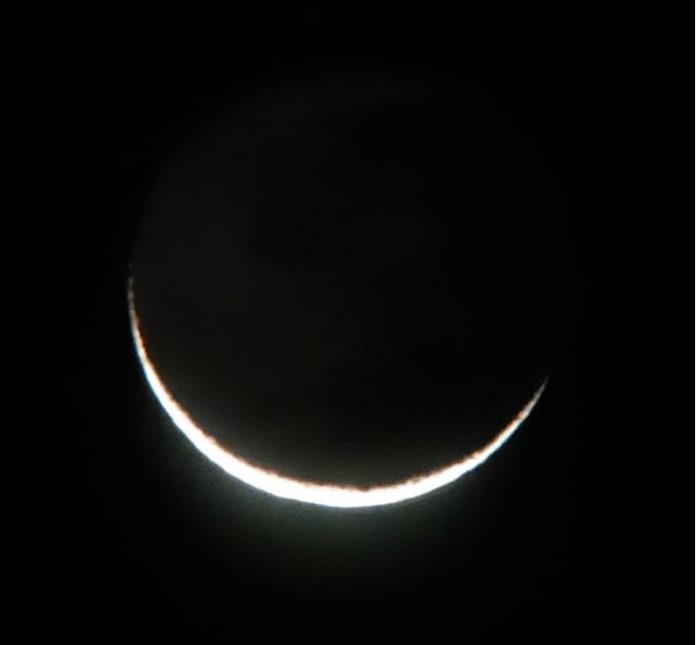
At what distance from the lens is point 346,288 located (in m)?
1.45

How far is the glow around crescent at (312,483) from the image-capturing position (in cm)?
135

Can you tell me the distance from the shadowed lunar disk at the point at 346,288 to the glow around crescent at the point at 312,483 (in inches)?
0.5

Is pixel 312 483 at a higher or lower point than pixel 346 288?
lower

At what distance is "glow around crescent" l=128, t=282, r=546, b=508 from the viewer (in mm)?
1350

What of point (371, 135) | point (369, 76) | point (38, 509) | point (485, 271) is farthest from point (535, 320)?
point (38, 509)

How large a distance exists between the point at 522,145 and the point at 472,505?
2.20ft

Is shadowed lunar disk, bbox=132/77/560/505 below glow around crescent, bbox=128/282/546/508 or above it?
above

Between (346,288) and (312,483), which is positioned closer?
(312,483)

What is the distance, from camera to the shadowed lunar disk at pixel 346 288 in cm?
136

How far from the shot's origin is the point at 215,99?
1.70 m

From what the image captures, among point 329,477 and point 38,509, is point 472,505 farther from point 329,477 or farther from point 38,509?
point 38,509

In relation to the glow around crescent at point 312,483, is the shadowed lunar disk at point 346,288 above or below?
above

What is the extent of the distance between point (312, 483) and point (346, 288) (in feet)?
1.04

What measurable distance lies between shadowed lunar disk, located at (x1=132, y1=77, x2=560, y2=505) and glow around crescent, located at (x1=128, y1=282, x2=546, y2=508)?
0.01 meters
